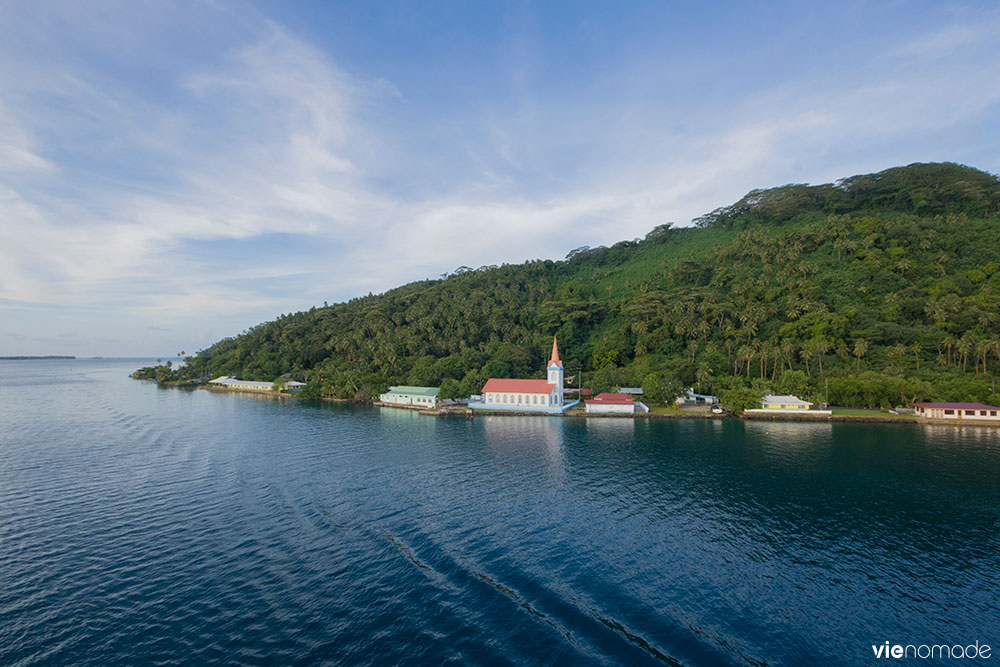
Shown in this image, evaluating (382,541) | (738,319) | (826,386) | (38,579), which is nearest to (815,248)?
(738,319)

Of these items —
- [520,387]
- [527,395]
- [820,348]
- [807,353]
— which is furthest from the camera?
[807,353]

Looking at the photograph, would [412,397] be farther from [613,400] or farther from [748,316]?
[748,316]

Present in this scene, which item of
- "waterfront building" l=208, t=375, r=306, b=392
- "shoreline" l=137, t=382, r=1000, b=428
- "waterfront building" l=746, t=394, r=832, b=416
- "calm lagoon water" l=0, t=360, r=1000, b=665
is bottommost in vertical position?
"calm lagoon water" l=0, t=360, r=1000, b=665

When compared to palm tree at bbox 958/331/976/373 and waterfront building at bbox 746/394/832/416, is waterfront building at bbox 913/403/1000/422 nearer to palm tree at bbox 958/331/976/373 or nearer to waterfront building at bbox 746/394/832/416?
palm tree at bbox 958/331/976/373

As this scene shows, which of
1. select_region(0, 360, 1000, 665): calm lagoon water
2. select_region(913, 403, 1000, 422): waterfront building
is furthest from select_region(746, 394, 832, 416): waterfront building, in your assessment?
select_region(0, 360, 1000, 665): calm lagoon water

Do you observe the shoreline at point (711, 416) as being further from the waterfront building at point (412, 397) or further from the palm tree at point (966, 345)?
the palm tree at point (966, 345)

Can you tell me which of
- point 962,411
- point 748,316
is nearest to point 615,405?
point 748,316
